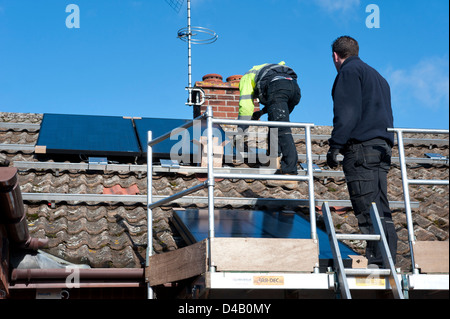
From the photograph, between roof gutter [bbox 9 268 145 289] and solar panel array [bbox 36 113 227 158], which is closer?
roof gutter [bbox 9 268 145 289]

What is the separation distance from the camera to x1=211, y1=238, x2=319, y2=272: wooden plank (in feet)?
15.7

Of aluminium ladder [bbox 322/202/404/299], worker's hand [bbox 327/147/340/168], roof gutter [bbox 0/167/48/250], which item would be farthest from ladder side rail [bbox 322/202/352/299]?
roof gutter [bbox 0/167/48/250]

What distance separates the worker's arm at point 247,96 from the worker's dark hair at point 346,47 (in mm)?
2411

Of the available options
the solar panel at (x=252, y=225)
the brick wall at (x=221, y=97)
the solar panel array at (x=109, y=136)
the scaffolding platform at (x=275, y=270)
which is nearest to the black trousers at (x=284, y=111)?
the solar panel at (x=252, y=225)

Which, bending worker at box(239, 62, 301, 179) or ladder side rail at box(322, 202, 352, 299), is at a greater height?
bending worker at box(239, 62, 301, 179)

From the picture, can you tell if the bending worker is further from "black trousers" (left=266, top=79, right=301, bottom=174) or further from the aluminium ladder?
the aluminium ladder

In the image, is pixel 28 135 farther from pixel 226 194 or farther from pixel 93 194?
pixel 226 194

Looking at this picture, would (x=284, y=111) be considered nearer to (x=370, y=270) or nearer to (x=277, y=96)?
(x=277, y=96)

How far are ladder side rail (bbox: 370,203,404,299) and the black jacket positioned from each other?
665 millimetres

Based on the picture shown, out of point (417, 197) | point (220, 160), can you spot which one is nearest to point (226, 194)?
point (220, 160)

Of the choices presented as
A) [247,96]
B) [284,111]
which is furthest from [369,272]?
[247,96]

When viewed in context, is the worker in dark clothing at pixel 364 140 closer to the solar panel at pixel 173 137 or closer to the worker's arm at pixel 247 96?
the worker's arm at pixel 247 96

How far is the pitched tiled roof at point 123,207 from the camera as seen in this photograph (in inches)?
241

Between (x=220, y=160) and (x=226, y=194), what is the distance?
106 cm
